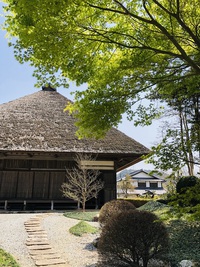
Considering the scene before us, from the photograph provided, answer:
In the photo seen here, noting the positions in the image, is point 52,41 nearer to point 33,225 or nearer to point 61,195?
point 33,225

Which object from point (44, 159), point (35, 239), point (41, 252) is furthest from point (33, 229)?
point (44, 159)

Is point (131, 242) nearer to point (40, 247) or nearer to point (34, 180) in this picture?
point (40, 247)

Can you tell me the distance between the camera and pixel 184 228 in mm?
6488

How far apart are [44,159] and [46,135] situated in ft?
4.81

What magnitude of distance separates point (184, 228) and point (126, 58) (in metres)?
4.99

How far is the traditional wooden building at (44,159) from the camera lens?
43.3 ft

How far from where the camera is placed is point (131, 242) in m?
4.05

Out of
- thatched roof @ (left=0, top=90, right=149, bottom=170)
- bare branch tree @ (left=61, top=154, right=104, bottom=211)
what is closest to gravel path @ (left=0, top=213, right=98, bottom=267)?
bare branch tree @ (left=61, top=154, right=104, bottom=211)

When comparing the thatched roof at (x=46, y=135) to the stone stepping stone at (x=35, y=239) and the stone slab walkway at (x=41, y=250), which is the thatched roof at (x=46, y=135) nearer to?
the stone slab walkway at (x=41, y=250)

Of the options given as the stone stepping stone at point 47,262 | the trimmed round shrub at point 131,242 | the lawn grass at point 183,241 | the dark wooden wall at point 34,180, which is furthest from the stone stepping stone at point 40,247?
the dark wooden wall at point 34,180

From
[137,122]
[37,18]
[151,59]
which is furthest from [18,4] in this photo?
[137,122]

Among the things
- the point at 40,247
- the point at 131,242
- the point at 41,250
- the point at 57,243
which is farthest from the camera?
the point at 57,243

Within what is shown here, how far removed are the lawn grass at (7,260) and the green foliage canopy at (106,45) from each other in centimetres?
294

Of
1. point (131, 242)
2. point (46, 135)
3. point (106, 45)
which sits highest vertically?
point (46, 135)
